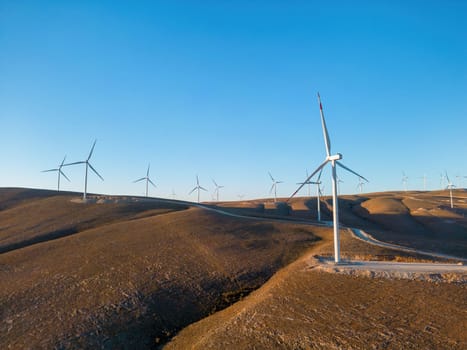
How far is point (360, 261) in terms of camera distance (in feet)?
113

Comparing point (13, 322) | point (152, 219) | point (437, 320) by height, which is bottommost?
point (13, 322)

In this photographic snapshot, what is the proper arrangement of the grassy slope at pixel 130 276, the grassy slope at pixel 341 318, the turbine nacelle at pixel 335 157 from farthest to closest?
the turbine nacelle at pixel 335 157, the grassy slope at pixel 130 276, the grassy slope at pixel 341 318

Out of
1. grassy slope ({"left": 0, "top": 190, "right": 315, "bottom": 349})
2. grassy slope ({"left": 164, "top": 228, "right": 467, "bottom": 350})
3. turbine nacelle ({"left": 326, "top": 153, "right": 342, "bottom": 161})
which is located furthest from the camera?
turbine nacelle ({"left": 326, "top": 153, "right": 342, "bottom": 161})

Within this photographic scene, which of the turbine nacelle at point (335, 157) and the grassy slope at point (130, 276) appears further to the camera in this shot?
the turbine nacelle at point (335, 157)

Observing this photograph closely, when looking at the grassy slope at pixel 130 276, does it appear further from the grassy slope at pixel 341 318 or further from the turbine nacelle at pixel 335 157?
the turbine nacelle at pixel 335 157

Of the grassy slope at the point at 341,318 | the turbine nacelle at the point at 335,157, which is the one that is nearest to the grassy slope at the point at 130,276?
the grassy slope at the point at 341,318

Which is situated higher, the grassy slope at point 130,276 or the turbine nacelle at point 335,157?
the turbine nacelle at point 335,157

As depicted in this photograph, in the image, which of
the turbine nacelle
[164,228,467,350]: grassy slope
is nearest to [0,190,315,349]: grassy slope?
[164,228,467,350]: grassy slope

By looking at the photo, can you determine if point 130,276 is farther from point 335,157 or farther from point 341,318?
point 335,157

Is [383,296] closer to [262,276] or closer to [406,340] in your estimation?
[406,340]

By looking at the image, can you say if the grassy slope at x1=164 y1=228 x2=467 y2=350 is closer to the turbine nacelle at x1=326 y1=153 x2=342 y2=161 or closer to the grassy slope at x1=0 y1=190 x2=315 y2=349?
the grassy slope at x1=0 y1=190 x2=315 y2=349

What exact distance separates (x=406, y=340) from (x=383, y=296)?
19.7 ft

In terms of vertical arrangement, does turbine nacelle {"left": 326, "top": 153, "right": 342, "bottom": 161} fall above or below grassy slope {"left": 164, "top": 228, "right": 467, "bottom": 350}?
above

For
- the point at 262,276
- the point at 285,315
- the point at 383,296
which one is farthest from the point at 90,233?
the point at 383,296
